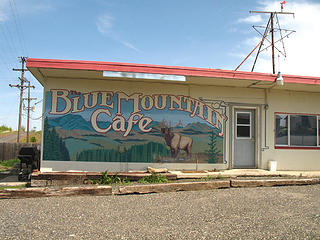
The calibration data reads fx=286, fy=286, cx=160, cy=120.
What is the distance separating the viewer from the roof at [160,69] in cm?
774

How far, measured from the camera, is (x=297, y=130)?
1012 cm

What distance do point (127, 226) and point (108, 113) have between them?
193 inches

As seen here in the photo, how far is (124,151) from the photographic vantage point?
9.02 m

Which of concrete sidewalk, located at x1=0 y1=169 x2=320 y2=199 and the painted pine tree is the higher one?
the painted pine tree

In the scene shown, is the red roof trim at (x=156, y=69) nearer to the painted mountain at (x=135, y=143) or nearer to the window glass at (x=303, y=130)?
the window glass at (x=303, y=130)

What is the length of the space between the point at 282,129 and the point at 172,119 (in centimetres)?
395

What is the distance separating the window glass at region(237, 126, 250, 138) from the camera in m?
9.82

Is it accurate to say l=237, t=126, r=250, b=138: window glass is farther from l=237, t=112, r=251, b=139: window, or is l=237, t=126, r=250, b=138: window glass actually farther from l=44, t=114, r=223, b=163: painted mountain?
l=44, t=114, r=223, b=163: painted mountain

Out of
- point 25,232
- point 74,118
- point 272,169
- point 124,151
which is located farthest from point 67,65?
point 272,169

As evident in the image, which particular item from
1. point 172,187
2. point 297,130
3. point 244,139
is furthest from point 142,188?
point 297,130

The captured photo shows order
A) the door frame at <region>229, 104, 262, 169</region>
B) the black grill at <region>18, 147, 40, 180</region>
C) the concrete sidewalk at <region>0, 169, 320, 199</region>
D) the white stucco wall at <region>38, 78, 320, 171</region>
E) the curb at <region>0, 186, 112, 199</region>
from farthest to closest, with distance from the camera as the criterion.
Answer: the door frame at <region>229, 104, 262, 169</region>
the white stucco wall at <region>38, 78, 320, 171</region>
the black grill at <region>18, 147, 40, 180</region>
the concrete sidewalk at <region>0, 169, 320, 199</region>
the curb at <region>0, 186, 112, 199</region>

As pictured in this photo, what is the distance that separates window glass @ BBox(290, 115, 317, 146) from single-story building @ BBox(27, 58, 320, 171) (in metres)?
0.04

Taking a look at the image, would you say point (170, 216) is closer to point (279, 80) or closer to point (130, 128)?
point (130, 128)

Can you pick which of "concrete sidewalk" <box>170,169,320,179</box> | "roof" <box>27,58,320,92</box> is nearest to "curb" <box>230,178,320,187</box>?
"concrete sidewalk" <box>170,169,320,179</box>
